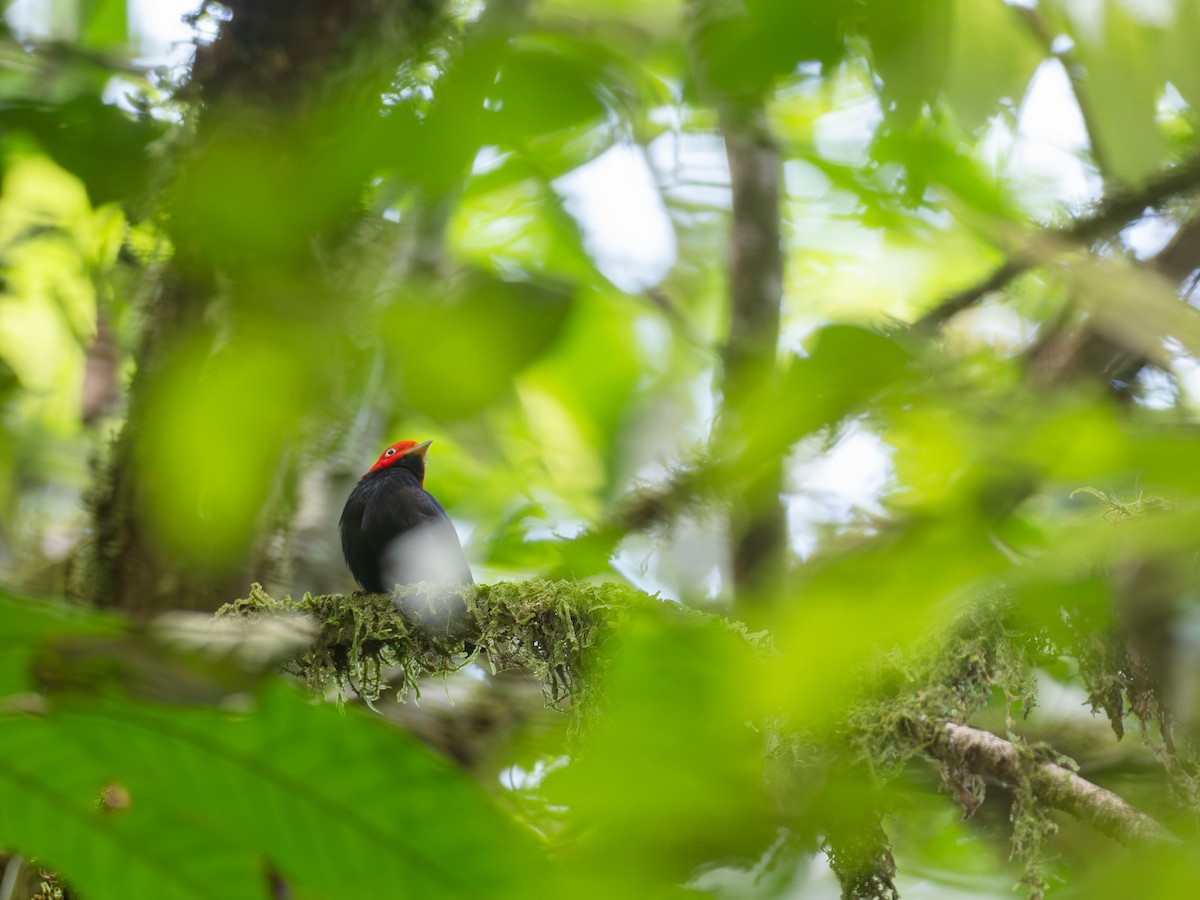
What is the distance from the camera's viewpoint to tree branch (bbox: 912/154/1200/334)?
5.91 ft

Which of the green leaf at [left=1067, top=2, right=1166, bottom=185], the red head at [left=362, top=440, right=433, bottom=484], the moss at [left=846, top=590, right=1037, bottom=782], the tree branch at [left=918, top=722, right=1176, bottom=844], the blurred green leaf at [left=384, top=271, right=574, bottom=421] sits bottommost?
the tree branch at [left=918, top=722, right=1176, bottom=844]

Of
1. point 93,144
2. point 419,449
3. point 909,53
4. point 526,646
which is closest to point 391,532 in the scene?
point 419,449

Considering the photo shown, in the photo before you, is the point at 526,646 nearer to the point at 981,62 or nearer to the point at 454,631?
the point at 454,631

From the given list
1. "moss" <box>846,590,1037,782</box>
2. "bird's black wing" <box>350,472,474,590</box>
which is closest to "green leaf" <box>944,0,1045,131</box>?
"moss" <box>846,590,1037,782</box>

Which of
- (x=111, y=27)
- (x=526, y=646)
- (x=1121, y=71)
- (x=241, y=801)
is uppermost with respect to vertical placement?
(x=111, y=27)

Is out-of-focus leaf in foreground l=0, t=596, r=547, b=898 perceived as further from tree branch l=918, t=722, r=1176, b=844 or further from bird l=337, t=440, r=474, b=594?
bird l=337, t=440, r=474, b=594

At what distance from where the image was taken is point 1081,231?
1.98 m

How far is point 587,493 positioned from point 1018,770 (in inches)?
70.7

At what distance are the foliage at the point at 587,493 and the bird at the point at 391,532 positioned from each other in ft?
0.36

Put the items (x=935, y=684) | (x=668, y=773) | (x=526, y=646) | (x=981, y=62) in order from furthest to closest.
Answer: (x=526, y=646)
(x=935, y=684)
(x=981, y=62)
(x=668, y=773)

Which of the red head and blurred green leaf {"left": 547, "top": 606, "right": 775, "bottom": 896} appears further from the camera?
the red head

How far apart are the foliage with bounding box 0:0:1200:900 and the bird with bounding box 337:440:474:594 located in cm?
11

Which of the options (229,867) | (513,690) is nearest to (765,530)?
(513,690)

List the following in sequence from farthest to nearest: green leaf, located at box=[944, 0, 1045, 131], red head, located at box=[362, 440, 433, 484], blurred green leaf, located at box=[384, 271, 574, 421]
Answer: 1. red head, located at box=[362, 440, 433, 484]
2. green leaf, located at box=[944, 0, 1045, 131]
3. blurred green leaf, located at box=[384, 271, 574, 421]
